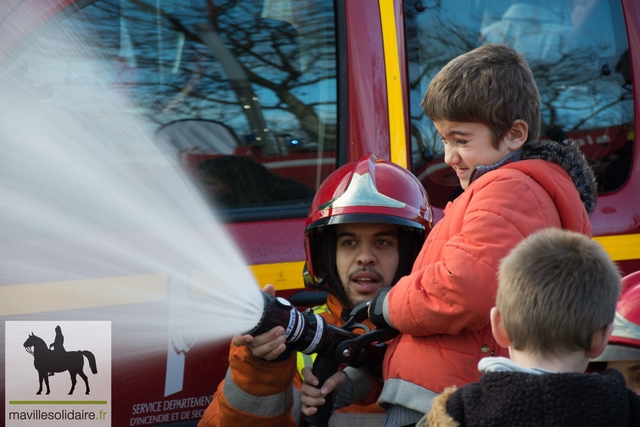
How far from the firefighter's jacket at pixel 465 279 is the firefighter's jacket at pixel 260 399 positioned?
313 mm

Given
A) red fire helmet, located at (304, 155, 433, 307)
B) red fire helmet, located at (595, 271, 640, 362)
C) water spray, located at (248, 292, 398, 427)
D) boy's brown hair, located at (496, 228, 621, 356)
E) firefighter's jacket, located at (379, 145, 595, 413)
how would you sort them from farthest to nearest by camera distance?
red fire helmet, located at (304, 155, 433, 307) < red fire helmet, located at (595, 271, 640, 362) < water spray, located at (248, 292, 398, 427) < firefighter's jacket, located at (379, 145, 595, 413) < boy's brown hair, located at (496, 228, 621, 356)

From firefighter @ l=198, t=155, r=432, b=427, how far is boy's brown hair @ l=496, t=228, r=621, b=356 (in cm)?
107

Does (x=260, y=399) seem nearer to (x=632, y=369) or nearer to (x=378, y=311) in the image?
(x=378, y=311)

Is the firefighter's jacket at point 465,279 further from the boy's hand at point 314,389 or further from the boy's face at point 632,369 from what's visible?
the boy's face at point 632,369

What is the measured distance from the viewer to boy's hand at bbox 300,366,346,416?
2717 mm

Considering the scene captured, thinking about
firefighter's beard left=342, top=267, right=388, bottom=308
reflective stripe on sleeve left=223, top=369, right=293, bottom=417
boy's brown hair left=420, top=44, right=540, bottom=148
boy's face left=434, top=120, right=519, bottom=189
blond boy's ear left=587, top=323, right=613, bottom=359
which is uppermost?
boy's brown hair left=420, top=44, right=540, bottom=148

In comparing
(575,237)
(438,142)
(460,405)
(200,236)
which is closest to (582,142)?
(438,142)

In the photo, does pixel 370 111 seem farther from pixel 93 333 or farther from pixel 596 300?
pixel 596 300

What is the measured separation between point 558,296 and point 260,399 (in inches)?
50.8

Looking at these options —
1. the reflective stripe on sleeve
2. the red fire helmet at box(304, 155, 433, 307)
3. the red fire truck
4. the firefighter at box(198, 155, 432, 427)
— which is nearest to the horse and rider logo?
the red fire truck

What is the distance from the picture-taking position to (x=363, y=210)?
10.1 ft

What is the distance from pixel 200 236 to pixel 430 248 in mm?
990

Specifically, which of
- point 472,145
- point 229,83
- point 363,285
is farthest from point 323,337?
point 229,83

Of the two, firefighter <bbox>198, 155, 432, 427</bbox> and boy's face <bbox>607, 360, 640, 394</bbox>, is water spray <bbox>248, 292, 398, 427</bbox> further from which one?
boy's face <bbox>607, 360, 640, 394</bbox>
